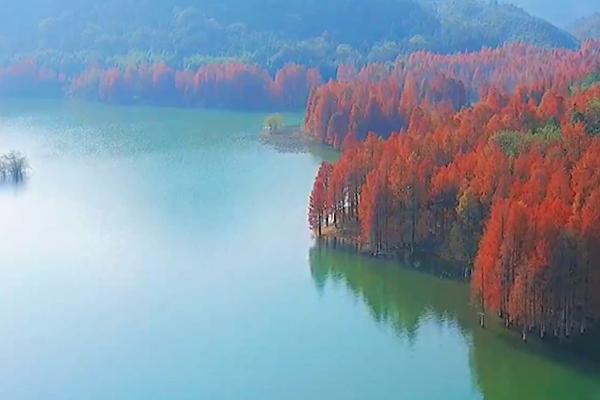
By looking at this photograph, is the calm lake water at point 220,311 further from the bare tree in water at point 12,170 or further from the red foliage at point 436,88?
the red foliage at point 436,88

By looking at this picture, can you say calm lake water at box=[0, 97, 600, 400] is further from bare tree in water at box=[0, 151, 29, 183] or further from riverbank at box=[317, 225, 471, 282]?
bare tree in water at box=[0, 151, 29, 183]

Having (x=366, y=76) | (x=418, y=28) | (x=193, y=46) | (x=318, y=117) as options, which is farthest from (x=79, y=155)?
(x=418, y=28)

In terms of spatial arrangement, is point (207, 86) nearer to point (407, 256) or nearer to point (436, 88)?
point (436, 88)

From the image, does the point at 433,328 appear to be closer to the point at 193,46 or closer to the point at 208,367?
the point at 208,367

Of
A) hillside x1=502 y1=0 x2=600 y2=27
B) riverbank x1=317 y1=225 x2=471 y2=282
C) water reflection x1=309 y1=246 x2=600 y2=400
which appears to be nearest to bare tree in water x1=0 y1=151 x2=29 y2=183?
riverbank x1=317 y1=225 x2=471 y2=282

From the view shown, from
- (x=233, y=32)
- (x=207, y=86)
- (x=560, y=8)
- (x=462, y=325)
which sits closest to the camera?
(x=462, y=325)

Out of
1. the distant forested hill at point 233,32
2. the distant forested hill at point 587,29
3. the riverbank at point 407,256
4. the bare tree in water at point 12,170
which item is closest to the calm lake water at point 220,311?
the riverbank at point 407,256

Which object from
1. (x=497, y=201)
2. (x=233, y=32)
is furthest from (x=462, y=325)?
(x=233, y=32)
